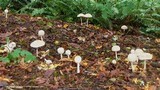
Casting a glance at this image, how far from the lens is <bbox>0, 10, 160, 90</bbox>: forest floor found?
11.5 feet

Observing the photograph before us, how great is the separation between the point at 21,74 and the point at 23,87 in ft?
1.09

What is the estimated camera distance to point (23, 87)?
3365 millimetres

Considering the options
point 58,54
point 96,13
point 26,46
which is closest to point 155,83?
point 58,54

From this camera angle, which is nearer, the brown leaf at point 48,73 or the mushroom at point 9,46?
the brown leaf at point 48,73

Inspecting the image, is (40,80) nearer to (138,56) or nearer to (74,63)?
(74,63)

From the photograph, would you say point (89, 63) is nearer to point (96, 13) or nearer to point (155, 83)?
point (155, 83)

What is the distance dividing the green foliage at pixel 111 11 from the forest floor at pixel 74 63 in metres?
0.42

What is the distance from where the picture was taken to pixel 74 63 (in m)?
3.99

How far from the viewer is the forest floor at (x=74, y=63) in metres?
Result: 3.50

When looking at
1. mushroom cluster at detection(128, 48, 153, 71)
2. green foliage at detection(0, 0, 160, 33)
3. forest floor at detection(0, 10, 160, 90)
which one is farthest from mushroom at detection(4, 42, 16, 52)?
green foliage at detection(0, 0, 160, 33)

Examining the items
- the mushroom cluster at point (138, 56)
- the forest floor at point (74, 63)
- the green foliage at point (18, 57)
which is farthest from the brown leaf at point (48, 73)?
the mushroom cluster at point (138, 56)

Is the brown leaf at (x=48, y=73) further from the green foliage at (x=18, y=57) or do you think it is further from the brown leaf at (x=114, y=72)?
the brown leaf at (x=114, y=72)

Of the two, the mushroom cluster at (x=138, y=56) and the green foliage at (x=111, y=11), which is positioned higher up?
the green foliage at (x=111, y=11)

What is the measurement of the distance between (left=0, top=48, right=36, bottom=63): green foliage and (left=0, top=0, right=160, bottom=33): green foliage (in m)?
2.28
